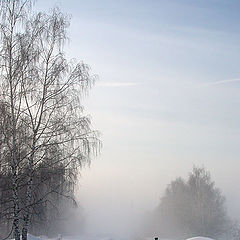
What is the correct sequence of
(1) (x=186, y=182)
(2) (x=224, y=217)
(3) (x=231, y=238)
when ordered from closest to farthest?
(3) (x=231, y=238), (2) (x=224, y=217), (1) (x=186, y=182)

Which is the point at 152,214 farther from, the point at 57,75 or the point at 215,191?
the point at 57,75

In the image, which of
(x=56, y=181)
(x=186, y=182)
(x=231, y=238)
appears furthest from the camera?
(x=186, y=182)

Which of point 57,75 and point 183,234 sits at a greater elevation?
point 57,75

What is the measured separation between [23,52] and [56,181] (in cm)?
602

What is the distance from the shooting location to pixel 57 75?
61.6ft

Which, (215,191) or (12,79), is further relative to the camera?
(215,191)

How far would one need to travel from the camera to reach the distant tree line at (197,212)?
189 feet

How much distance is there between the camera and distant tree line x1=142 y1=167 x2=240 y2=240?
2274 inches

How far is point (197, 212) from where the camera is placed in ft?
194

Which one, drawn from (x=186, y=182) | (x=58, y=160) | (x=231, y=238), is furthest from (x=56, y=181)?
(x=186, y=182)

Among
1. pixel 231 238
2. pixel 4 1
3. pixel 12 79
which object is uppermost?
pixel 4 1

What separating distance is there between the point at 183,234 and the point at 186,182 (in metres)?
8.25

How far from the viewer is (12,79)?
1798cm

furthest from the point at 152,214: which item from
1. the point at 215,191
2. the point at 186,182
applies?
the point at 215,191
